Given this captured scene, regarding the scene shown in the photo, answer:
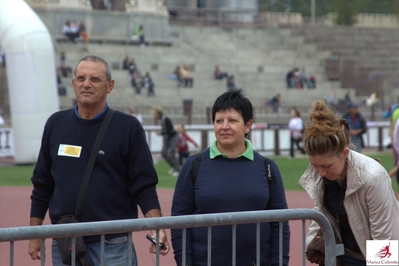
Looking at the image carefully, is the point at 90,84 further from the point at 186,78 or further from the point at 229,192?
the point at 186,78

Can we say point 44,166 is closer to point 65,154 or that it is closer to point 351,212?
point 65,154

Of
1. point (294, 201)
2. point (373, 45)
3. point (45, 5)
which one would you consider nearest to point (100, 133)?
point (294, 201)

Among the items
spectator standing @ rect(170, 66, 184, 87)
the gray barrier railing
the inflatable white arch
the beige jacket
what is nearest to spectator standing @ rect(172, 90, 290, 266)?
the gray barrier railing

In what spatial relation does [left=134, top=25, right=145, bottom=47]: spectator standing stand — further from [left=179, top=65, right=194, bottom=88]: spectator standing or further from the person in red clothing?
the person in red clothing

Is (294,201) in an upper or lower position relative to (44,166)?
lower

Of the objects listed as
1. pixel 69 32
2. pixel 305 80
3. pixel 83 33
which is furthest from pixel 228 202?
pixel 305 80

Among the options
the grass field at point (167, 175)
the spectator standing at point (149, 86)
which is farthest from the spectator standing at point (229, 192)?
the spectator standing at point (149, 86)

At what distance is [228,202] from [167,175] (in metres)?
15.0

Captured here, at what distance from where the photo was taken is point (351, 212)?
186 inches

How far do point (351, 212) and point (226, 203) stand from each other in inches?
27.6

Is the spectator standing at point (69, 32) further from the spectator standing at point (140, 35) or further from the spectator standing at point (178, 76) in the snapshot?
the spectator standing at point (178, 76)

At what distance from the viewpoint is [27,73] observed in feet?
71.4

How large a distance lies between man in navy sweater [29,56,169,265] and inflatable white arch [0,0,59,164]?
1693 cm

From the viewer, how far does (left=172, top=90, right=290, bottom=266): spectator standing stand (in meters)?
Result: 4.85
